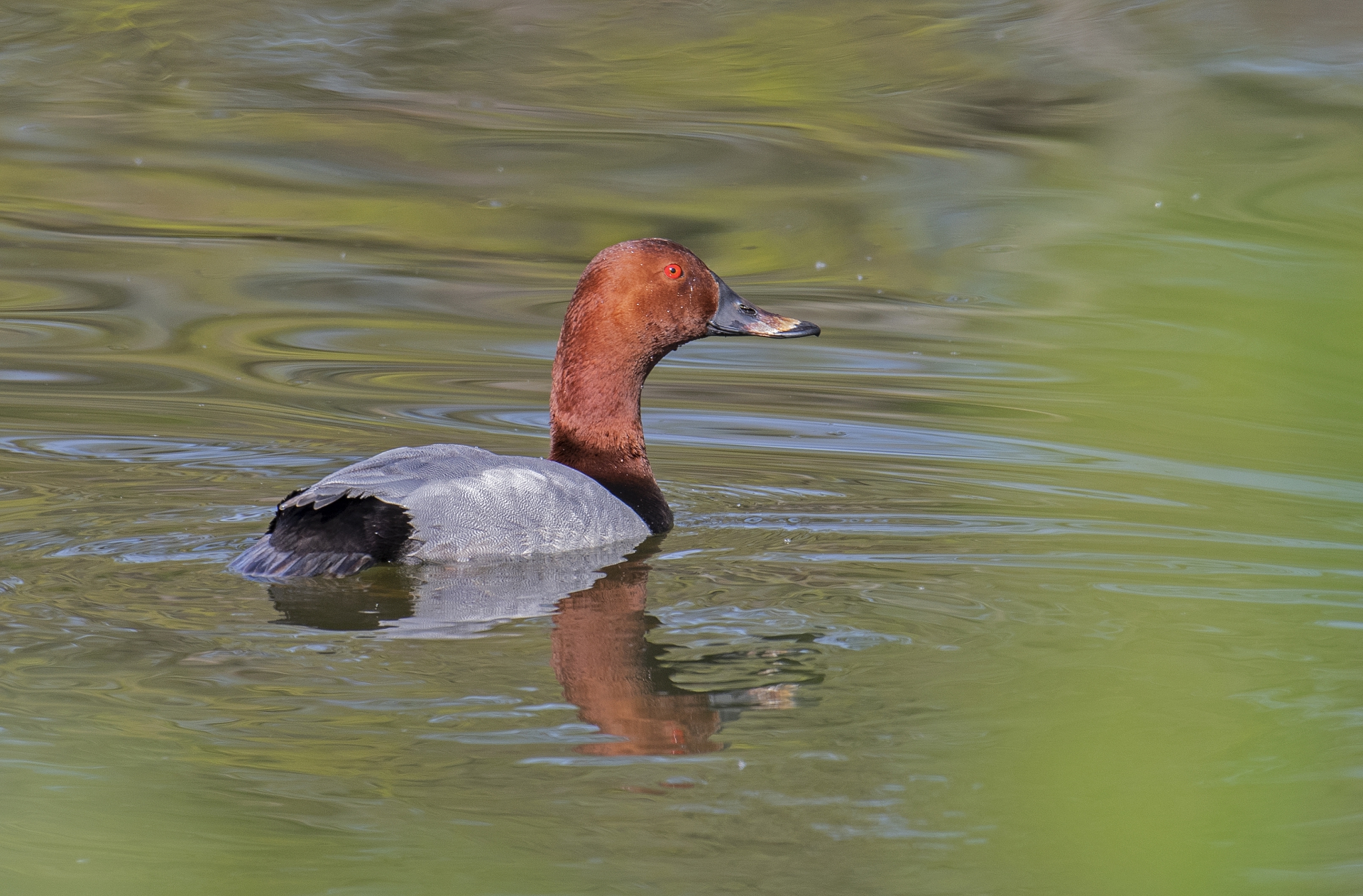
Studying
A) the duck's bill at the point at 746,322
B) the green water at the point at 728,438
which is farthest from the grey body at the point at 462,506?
the duck's bill at the point at 746,322

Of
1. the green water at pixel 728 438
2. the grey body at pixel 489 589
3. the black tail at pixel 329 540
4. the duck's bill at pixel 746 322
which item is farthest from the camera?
the duck's bill at pixel 746 322

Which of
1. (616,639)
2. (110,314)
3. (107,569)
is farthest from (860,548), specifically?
(110,314)

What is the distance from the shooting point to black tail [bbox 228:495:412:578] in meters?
4.72

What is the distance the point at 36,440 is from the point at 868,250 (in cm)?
573

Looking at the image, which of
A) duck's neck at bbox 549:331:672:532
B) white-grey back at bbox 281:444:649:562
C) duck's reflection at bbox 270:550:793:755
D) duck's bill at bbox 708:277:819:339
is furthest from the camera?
duck's bill at bbox 708:277:819:339

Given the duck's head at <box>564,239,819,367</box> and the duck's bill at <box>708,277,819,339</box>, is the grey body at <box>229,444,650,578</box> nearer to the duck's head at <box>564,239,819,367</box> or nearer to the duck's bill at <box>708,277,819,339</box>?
the duck's head at <box>564,239,819,367</box>

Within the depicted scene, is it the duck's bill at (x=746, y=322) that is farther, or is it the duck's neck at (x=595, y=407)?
the duck's bill at (x=746, y=322)

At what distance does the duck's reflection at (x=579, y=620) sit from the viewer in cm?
355

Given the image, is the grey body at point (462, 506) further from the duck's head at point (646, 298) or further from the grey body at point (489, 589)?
the duck's head at point (646, 298)

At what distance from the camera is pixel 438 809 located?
291 cm

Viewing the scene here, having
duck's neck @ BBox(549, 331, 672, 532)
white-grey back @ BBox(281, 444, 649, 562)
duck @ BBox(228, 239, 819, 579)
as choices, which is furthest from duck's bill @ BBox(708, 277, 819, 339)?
white-grey back @ BBox(281, 444, 649, 562)

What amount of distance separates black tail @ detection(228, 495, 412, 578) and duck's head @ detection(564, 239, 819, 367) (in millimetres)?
1410

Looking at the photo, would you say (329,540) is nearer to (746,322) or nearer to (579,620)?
(579,620)

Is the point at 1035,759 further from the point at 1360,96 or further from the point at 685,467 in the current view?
the point at 1360,96
